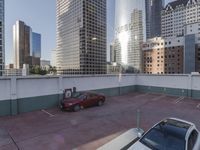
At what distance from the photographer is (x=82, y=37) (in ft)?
370

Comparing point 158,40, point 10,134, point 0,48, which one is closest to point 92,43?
point 158,40

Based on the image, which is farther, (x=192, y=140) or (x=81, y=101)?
(x=81, y=101)

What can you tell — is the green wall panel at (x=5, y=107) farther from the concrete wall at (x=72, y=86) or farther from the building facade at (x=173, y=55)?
the building facade at (x=173, y=55)

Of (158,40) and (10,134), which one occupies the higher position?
(158,40)

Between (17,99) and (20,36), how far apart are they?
468 ft

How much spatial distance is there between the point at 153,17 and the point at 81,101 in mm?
193070

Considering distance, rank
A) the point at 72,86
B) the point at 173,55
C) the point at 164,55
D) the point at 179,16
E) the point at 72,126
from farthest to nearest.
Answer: the point at 179,16, the point at 164,55, the point at 173,55, the point at 72,86, the point at 72,126

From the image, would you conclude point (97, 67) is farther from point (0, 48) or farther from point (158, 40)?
point (0, 48)

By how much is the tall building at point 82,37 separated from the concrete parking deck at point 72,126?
3880 inches

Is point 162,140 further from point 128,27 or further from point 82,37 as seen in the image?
point 128,27

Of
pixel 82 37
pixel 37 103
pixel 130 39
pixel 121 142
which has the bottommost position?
pixel 121 142

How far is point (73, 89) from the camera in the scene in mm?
15211

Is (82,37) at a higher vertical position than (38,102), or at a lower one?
higher

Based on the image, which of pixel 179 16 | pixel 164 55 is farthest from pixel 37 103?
pixel 179 16
